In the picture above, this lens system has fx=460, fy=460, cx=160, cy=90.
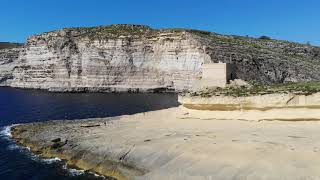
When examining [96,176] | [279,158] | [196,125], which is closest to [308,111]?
[196,125]

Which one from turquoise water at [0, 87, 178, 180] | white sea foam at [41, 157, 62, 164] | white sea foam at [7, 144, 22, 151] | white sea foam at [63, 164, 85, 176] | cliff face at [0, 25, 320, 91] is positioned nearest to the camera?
white sea foam at [63, 164, 85, 176]

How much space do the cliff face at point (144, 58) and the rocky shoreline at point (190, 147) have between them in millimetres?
56168

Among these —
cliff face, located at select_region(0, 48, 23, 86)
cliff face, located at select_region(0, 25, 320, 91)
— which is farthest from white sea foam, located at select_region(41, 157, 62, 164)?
cliff face, located at select_region(0, 48, 23, 86)

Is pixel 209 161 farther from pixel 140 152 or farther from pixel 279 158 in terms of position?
pixel 140 152

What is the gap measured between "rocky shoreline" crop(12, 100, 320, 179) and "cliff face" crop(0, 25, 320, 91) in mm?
56168

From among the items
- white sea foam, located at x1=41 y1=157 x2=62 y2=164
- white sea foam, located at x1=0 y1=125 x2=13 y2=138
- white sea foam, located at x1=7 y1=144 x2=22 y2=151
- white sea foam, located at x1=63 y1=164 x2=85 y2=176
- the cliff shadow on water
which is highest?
the cliff shadow on water

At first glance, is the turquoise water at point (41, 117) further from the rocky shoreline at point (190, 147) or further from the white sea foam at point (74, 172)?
the rocky shoreline at point (190, 147)

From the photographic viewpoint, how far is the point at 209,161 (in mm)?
25594

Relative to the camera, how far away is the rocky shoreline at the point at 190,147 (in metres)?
23.7

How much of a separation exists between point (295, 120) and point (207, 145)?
31.2ft

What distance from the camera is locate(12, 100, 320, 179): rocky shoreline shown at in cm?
2369

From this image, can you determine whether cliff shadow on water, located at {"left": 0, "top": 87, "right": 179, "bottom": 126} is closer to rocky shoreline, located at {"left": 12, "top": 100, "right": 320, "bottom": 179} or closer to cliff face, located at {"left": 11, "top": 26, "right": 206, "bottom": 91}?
rocky shoreline, located at {"left": 12, "top": 100, "right": 320, "bottom": 179}

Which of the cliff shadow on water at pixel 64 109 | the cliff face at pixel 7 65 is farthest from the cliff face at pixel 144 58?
the cliff shadow on water at pixel 64 109

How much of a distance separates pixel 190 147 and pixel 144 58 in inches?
3307
